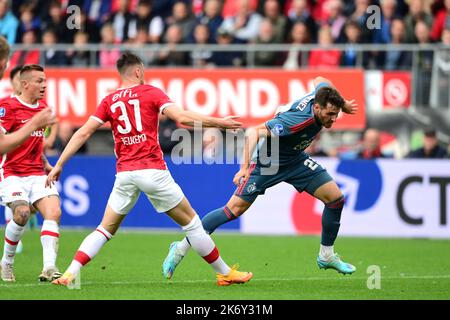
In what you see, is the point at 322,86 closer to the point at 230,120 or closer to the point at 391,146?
the point at 230,120

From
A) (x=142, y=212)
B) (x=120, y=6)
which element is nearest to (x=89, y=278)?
(x=142, y=212)

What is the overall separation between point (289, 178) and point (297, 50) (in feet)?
29.1

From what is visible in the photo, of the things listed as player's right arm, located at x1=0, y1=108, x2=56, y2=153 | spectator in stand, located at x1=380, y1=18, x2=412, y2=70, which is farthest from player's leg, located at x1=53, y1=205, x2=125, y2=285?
spectator in stand, located at x1=380, y1=18, x2=412, y2=70

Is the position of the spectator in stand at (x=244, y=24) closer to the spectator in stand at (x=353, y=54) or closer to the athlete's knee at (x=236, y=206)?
the spectator in stand at (x=353, y=54)

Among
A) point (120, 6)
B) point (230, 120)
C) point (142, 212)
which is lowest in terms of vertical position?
point (142, 212)

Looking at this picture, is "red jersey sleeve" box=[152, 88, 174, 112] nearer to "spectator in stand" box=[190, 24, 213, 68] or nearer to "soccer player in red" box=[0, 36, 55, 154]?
"soccer player in red" box=[0, 36, 55, 154]

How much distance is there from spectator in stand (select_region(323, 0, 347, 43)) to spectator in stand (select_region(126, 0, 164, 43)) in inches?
141

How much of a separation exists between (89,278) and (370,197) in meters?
7.64

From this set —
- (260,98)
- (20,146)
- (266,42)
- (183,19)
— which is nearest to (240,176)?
(20,146)

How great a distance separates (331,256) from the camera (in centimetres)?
1167

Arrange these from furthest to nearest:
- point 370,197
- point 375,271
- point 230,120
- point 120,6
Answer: point 120,6 < point 370,197 < point 375,271 < point 230,120

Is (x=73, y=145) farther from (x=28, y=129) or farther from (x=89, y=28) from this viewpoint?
(x=89, y=28)

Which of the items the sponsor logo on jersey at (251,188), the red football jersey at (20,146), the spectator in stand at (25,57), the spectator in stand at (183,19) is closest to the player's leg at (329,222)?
the sponsor logo on jersey at (251,188)

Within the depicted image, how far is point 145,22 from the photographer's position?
22.1 meters
